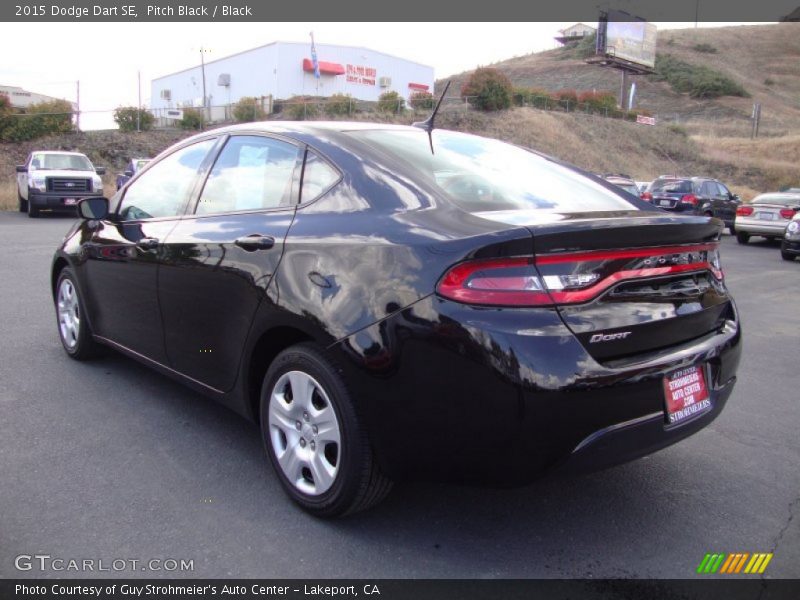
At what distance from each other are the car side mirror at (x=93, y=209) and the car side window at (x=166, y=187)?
0.13 m

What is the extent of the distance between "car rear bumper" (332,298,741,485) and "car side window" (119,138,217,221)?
70.4 inches

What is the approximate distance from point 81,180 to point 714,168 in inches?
1730

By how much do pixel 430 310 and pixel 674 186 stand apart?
65.9 feet

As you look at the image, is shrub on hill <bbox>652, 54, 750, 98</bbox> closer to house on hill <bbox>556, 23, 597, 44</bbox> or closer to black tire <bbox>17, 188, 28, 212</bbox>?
house on hill <bbox>556, 23, 597, 44</bbox>

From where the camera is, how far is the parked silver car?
54.2 ft

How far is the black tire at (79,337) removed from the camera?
15.8 ft

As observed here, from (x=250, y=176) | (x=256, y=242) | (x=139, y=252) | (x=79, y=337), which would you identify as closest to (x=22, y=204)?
(x=79, y=337)

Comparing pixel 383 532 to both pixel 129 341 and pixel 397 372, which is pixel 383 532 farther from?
pixel 129 341

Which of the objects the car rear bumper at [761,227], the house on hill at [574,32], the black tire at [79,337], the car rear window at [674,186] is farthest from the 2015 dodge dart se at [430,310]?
the house on hill at [574,32]

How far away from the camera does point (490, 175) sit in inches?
127

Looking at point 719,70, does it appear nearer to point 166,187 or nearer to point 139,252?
point 166,187

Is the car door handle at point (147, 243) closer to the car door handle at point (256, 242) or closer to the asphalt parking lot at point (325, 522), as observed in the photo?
the car door handle at point (256, 242)

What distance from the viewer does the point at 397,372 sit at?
8.19 feet

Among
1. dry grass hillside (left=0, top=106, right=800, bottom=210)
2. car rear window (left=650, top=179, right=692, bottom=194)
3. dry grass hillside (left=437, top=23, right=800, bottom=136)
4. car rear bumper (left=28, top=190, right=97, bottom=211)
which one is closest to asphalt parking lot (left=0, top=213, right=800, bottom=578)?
car rear bumper (left=28, top=190, right=97, bottom=211)
